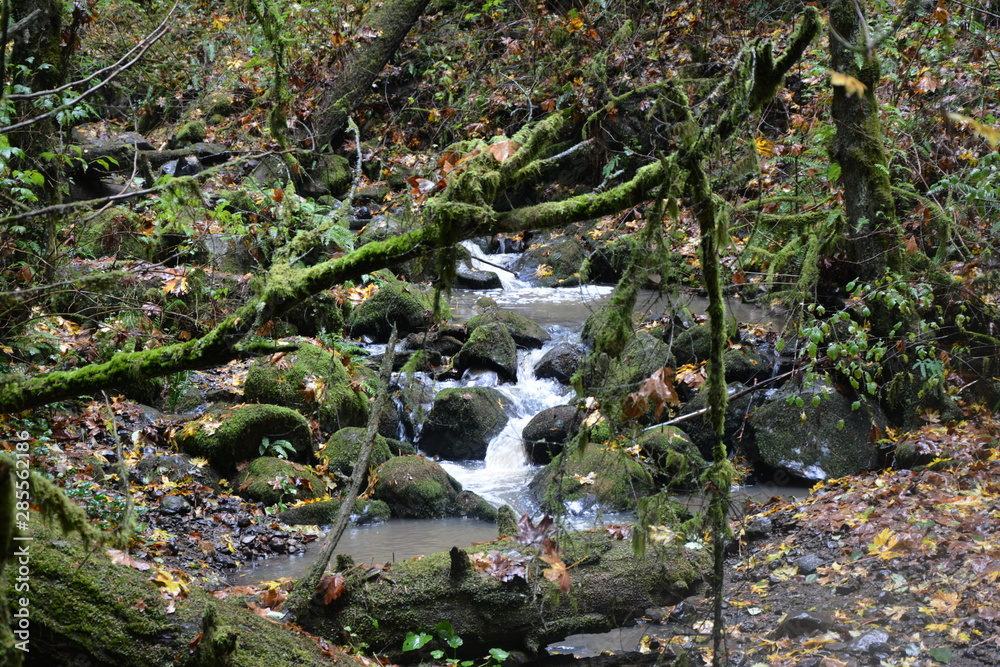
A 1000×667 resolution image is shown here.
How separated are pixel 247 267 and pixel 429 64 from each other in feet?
29.3

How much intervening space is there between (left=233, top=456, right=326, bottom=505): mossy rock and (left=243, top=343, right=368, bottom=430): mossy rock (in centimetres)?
108

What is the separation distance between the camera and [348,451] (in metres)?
8.32

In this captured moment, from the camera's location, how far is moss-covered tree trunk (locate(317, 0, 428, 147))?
15.4 metres

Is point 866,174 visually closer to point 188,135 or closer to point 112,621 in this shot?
point 112,621

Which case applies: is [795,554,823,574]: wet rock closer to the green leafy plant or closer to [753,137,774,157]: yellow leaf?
the green leafy plant

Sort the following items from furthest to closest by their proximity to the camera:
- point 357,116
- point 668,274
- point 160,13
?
point 160,13
point 357,116
point 668,274

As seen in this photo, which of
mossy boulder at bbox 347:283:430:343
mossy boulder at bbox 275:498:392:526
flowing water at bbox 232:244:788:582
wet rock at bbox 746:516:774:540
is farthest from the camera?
mossy boulder at bbox 347:283:430:343

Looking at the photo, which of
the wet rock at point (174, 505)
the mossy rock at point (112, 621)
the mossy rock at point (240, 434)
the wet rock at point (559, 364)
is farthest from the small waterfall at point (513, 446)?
the mossy rock at point (112, 621)

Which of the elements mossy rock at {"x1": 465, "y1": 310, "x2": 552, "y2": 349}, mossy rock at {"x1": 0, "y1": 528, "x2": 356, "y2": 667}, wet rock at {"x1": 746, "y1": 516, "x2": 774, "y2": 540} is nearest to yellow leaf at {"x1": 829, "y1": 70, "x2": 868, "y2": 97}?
mossy rock at {"x1": 0, "y1": 528, "x2": 356, "y2": 667}

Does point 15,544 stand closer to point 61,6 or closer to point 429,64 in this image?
point 61,6

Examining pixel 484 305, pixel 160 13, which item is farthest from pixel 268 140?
pixel 160 13

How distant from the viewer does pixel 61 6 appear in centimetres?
649

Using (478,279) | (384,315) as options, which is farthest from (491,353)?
(478,279)

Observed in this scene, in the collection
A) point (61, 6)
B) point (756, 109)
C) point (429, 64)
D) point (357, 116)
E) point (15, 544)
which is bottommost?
point (15, 544)
